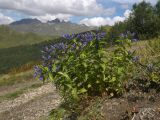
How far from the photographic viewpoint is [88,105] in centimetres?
684

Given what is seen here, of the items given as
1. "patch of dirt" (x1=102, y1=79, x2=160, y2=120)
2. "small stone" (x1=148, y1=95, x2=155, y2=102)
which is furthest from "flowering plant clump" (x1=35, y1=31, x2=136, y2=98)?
"small stone" (x1=148, y1=95, x2=155, y2=102)

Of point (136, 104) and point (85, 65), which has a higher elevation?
point (85, 65)

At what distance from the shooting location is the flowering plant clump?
678cm

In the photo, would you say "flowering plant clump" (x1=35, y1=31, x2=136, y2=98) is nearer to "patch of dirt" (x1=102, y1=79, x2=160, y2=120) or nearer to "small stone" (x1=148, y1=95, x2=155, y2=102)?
"patch of dirt" (x1=102, y1=79, x2=160, y2=120)

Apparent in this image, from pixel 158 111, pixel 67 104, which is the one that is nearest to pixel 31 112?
pixel 67 104

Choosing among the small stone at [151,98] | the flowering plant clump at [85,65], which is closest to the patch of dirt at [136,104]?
the small stone at [151,98]

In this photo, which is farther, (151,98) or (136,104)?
(151,98)

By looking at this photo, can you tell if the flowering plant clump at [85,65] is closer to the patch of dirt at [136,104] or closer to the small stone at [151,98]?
the patch of dirt at [136,104]

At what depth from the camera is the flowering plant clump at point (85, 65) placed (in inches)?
267

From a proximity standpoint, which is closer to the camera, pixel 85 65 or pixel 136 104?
pixel 136 104

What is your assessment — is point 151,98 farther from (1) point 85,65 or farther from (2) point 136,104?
(1) point 85,65

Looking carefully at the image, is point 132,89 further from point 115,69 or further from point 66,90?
point 66,90

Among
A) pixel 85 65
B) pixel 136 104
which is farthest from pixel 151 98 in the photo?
pixel 85 65

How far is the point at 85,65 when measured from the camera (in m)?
6.72
